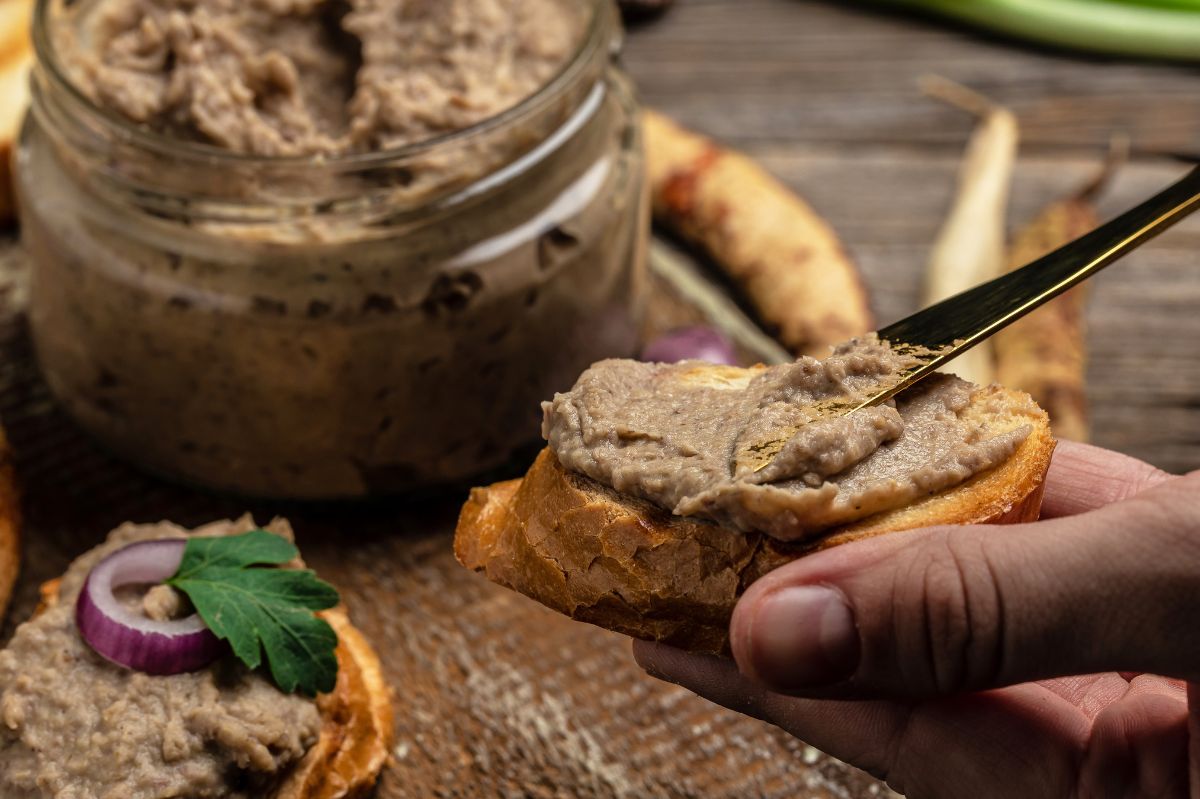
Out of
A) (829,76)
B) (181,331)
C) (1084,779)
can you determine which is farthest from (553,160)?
(829,76)

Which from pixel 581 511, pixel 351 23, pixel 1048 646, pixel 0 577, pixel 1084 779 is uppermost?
pixel 351 23

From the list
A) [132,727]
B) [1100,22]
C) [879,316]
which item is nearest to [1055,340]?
[879,316]

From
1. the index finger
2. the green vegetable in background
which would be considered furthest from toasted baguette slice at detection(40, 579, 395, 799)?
the green vegetable in background

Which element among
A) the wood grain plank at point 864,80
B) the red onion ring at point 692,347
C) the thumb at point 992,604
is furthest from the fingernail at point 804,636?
the wood grain plank at point 864,80

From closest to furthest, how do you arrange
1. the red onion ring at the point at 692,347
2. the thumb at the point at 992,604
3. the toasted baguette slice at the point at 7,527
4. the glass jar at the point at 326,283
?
the thumb at the point at 992,604 < the glass jar at the point at 326,283 < the toasted baguette slice at the point at 7,527 < the red onion ring at the point at 692,347

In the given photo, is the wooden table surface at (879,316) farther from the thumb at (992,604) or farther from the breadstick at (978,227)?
Answer: the thumb at (992,604)

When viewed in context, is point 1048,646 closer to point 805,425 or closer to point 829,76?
point 805,425

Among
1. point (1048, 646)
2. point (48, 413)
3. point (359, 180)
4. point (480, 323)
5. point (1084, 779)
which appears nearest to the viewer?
point (1048, 646)
